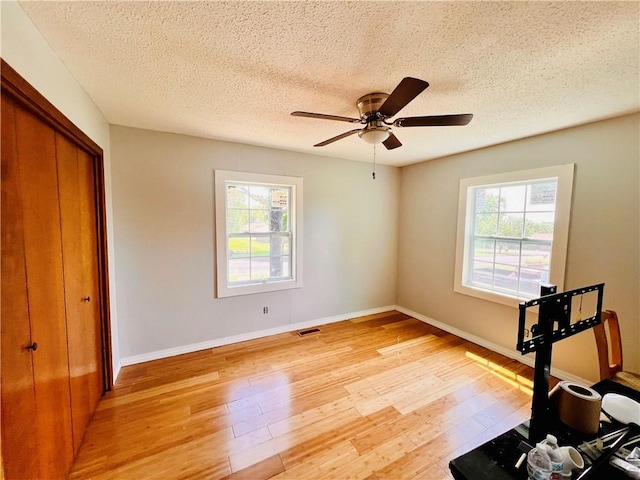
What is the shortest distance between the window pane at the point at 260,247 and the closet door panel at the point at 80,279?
1.57 metres

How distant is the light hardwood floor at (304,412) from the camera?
1617 millimetres

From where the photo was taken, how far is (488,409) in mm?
2119

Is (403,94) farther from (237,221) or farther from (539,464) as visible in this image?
(237,221)

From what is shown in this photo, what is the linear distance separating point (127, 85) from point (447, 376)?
11.9 feet

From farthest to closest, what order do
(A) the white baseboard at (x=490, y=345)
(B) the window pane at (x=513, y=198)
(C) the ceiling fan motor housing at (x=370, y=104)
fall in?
(B) the window pane at (x=513, y=198) < (A) the white baseboard at (x=490, y=345) < (C) the ceiling fan motor housing at (x=370, y=104)

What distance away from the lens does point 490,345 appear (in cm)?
314

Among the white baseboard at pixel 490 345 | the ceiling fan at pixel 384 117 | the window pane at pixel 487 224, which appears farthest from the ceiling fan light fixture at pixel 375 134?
the white baseboard at pixel 490 345

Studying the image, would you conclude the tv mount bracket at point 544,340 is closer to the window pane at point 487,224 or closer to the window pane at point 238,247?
the window pane at point 487,224

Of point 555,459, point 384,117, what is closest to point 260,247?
point 384,117

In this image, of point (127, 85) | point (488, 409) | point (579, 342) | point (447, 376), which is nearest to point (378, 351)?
point (447, 376)

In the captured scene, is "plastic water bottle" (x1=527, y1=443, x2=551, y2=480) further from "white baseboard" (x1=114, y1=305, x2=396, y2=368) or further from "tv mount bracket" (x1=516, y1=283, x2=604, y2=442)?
"white baseboard" (x1=114, y1=305, x2=396, y2=368)

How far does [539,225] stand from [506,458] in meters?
2.63

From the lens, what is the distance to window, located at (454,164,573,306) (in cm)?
257

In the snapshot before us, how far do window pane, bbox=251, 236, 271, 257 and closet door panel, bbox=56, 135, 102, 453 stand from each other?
5.14ft
